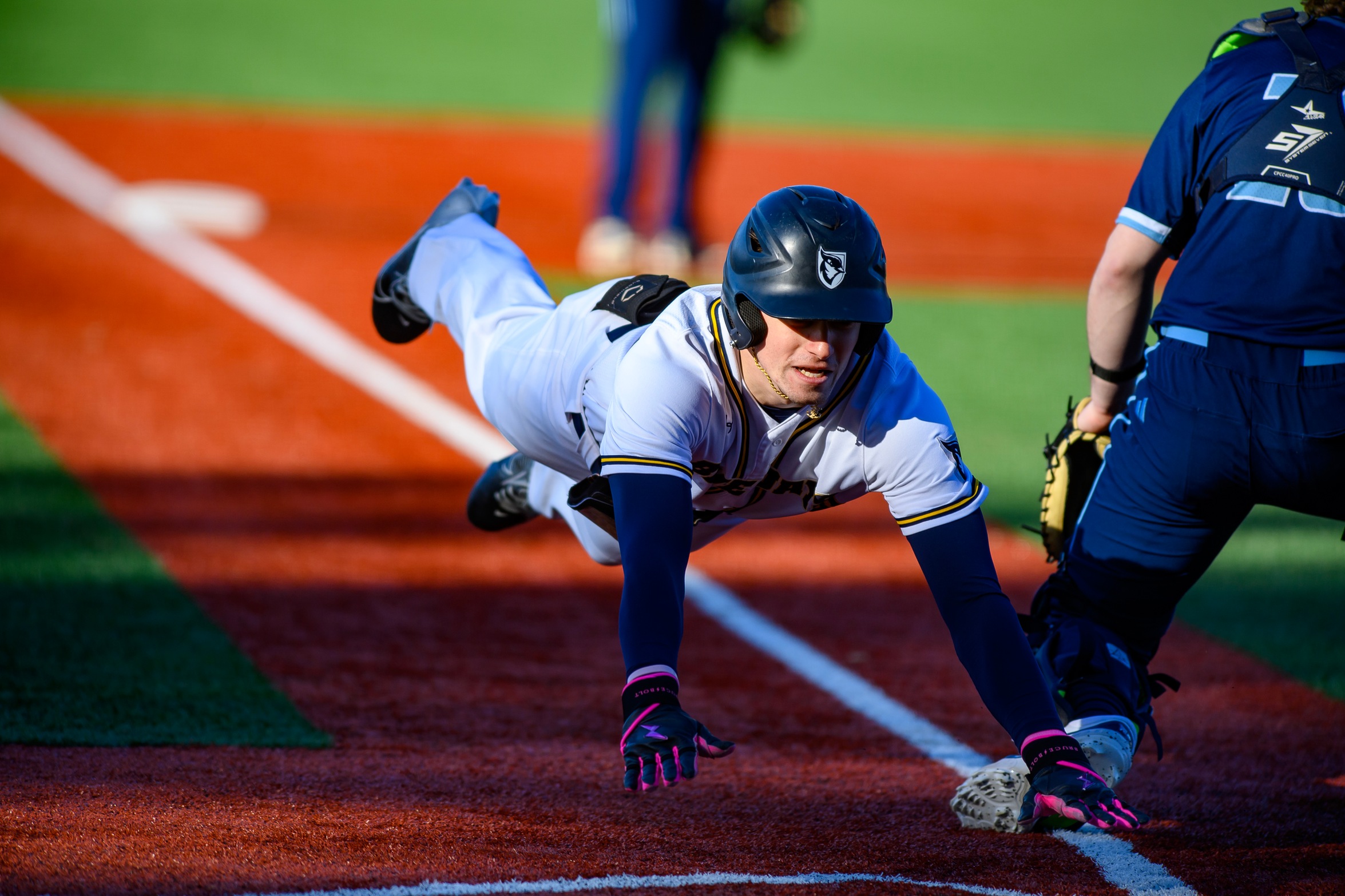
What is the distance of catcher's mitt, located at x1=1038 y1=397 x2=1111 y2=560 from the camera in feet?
13.1

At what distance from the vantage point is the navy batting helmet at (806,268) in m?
3.06

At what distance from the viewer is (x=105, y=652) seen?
4.55m

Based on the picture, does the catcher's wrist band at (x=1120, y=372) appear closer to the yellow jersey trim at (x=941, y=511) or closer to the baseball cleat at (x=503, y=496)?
the yellow jersey trim at (x=941, y=511)

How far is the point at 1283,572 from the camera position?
230 inches

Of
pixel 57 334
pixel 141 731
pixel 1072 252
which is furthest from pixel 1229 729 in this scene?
pixel 1072 252

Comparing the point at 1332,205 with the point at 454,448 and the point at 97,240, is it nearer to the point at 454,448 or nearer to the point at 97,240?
the point at 454,448

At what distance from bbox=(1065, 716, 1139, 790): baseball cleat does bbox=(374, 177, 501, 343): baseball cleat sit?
7.90 ft

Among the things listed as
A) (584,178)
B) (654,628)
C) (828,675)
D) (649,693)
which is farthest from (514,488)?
(584,178)

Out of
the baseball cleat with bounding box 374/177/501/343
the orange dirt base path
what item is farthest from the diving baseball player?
the orange dirt base path

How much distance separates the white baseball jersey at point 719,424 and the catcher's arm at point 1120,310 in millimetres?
552

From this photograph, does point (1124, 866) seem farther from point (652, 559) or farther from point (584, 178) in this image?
point (584, 178)

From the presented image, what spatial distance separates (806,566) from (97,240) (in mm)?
6653

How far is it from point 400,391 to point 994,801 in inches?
200

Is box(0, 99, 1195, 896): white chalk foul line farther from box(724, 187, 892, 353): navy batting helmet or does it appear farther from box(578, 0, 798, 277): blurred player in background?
box(578, 0, 798, 277): blurred player in background
